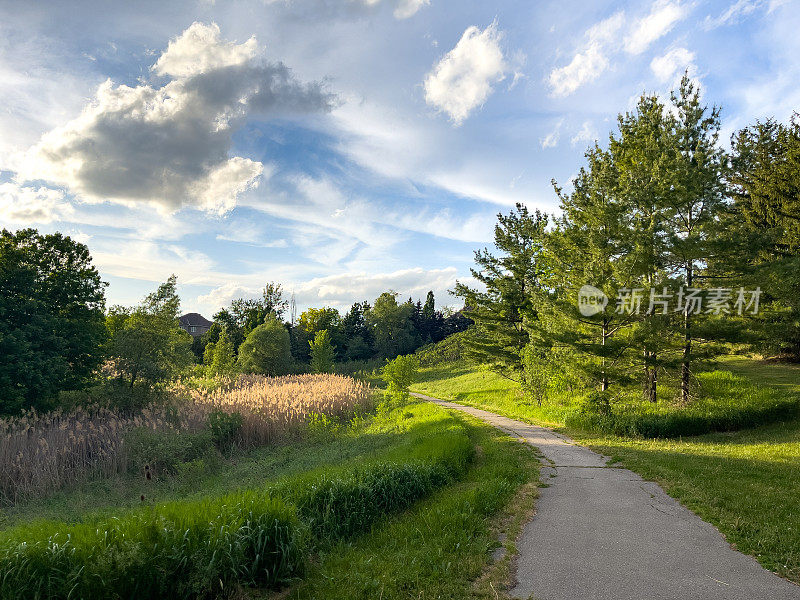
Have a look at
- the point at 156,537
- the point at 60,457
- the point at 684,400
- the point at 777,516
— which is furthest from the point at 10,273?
the point at 684,400

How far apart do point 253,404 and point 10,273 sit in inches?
399

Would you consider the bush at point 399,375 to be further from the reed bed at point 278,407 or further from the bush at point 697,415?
the bush at point 697,415

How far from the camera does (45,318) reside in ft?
50.3

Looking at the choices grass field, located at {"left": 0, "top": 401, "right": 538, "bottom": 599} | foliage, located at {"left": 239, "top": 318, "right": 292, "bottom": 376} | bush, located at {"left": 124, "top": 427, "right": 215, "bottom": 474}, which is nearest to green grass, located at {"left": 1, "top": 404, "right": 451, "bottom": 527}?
grass field, located at {"left": 0, "top": 401, "right": 538, "bottom": 599}

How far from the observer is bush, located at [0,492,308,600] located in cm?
359

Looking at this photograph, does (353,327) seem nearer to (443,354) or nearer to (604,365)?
(443,354)

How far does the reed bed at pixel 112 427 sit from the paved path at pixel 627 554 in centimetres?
1015

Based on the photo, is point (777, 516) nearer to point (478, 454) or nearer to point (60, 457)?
point (478, 454)

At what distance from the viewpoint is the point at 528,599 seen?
401cm

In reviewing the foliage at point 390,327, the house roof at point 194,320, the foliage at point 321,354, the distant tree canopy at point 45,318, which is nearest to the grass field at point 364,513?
the distant tree canopy at point 45,318

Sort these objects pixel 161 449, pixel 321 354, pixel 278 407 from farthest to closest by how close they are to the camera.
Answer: pixel 321 354 < pixel 278 407 < pixel 161 449

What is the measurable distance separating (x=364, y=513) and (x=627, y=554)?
11.1 feet

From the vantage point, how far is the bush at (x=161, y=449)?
1098 centimetres

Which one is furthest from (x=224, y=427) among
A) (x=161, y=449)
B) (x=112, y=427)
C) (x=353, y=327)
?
(x=353, y=327)
